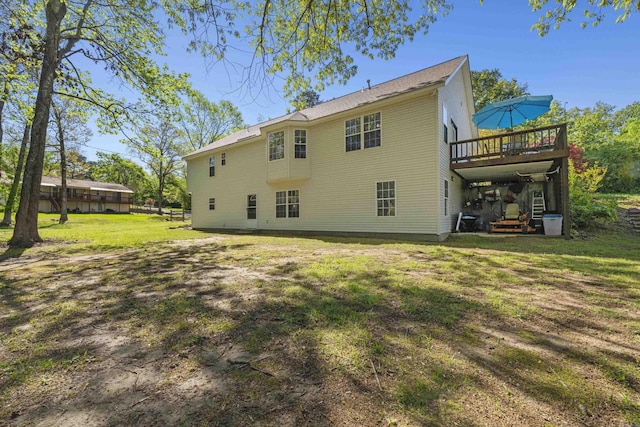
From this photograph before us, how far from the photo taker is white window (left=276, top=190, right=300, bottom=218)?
1309cm

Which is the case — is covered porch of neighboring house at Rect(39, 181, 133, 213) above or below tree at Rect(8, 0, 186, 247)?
below

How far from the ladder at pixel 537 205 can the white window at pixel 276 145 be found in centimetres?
1120

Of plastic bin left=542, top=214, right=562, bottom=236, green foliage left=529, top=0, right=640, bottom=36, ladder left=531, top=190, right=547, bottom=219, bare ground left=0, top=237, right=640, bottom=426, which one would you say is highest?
green foliage left=529, top=0, right=640, bottom=36

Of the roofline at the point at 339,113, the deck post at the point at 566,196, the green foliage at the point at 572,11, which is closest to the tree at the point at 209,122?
the roofline at the point at 339,113

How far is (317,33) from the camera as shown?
23.3 feet

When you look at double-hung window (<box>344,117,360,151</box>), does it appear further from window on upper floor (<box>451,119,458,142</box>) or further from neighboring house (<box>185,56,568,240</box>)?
window on upper floor (<box>451,119,458,142</box>)

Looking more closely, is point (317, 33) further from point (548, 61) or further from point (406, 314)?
point (548, 61)

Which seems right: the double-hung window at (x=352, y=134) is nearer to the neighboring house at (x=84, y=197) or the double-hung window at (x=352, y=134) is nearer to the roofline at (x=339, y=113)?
the roofline at (x=339, y=113)

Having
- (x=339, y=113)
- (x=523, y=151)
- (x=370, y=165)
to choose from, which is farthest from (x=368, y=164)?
(x=523, y=151)

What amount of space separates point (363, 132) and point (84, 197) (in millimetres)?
41793

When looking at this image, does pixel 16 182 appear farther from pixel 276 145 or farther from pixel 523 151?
pixel 523 151

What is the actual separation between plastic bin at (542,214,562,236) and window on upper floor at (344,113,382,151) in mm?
6435

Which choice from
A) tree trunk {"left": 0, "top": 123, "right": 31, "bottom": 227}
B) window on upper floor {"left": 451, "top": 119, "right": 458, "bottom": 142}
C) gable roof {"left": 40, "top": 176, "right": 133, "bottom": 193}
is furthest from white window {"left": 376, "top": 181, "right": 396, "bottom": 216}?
gable roof {"left": 40, "top": 176, "right": 133, "bottom": 193}

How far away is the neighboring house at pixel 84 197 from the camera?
1315 inches
